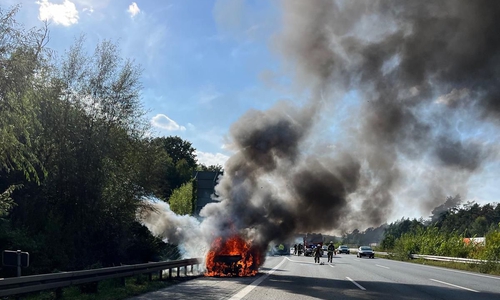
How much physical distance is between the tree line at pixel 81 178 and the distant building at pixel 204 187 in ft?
7.62

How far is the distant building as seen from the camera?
76.9 feet

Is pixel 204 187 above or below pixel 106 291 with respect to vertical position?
above

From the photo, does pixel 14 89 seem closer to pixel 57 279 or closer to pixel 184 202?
pixel 57 279

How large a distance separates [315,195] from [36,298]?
13456 millimetres

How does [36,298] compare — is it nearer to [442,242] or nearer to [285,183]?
[285,183]

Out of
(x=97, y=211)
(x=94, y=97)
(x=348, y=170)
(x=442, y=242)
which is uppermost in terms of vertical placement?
(x=94, y=97)

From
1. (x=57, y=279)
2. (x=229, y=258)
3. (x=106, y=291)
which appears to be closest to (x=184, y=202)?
(x=229, y=258)

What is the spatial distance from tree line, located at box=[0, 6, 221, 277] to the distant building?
7.62 feet

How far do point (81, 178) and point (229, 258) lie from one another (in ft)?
21.5

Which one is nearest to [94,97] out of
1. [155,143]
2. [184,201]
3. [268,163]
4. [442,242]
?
[155,143]

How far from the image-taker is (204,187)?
25.4 m

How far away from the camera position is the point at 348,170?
2241 cm

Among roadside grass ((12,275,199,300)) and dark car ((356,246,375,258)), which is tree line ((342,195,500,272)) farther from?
roadside grass ((12,275,199,300))

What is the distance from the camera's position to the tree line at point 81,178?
15.6 meters
